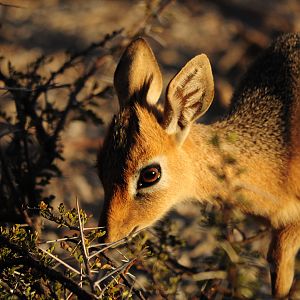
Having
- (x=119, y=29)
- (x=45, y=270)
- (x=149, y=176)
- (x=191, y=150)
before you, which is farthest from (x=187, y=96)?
(x=119, y=29)

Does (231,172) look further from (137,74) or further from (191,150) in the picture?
(137,74)

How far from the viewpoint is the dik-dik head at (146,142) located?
3.30 metres

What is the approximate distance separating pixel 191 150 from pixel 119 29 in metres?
3.48

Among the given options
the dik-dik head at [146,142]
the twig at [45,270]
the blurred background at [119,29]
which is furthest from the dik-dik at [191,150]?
the blurred background at [119,29]

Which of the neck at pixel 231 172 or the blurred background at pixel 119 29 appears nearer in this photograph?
the neck at pixel 231 172

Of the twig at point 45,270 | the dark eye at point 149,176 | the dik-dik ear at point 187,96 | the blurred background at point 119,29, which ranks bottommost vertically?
the twig at point 45,270

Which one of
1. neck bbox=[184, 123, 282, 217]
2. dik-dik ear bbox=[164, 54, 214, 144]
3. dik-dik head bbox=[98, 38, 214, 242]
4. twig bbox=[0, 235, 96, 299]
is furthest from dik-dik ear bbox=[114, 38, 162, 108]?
twig bbox=[0, 235, 96, 299]

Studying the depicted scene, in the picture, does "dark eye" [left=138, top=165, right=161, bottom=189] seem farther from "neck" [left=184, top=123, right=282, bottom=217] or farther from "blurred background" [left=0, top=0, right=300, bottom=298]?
"blurred background" [left=0, top=0, right=300, bottom=298]

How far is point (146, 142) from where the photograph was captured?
3391 mm

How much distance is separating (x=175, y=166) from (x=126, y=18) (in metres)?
4.32

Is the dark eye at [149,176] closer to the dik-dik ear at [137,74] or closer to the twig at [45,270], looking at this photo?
the dik-dik ear at [137,74]

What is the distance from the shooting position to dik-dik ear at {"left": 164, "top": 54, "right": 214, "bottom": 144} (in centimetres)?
327

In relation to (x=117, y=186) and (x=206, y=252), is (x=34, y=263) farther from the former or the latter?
(x=206, y=252)

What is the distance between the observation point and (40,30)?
7.42 m
